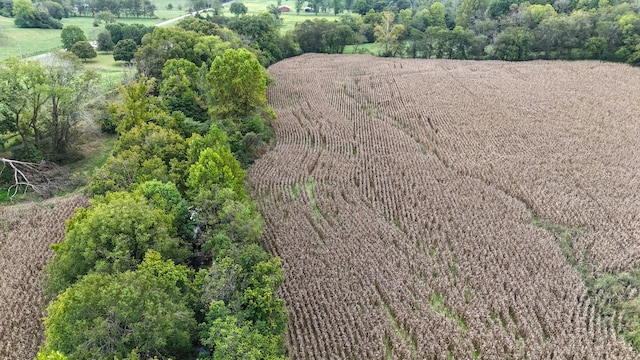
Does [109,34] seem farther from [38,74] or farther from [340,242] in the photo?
[340,242]

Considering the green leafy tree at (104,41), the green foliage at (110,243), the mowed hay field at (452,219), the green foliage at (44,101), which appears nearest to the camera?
the green foliage at (110,243)

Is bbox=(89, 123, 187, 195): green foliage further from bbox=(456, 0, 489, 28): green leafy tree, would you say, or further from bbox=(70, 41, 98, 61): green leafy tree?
A: bbox=(456, 0, 489, 28): green leafy tree

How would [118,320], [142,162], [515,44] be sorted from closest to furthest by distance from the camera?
[118,320]
[142,162]
[515,44]

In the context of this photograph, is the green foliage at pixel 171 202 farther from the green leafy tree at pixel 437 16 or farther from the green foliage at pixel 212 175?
the green leafy tree at pixel 437 16

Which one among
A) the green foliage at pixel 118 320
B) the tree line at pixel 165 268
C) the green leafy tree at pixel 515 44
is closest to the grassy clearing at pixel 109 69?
the tree line at pixel 165 268

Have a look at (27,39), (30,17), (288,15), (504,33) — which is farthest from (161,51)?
(288,15)

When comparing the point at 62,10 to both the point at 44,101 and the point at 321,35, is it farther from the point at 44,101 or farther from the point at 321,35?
the point at 44,101
